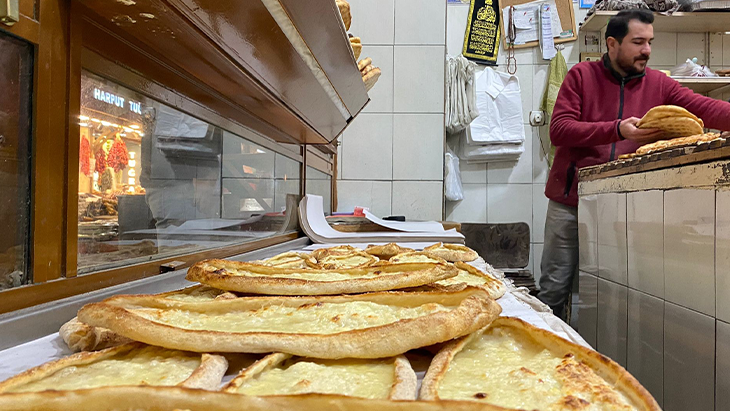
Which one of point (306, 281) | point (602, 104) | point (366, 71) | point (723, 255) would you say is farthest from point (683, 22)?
point (306, 281)

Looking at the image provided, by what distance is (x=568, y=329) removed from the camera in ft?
3.06

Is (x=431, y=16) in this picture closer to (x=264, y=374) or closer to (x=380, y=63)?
(x=380, y=63)

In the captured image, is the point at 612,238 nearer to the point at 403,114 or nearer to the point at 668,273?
the point at 668,273

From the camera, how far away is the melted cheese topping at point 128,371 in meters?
0.56

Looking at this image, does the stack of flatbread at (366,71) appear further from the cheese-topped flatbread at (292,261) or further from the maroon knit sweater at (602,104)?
the maroon knit sweater at (602,104)

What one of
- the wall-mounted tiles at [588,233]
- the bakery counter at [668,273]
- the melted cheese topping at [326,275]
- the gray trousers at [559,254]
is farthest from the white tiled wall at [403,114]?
the melted cheese topping at [326,275]

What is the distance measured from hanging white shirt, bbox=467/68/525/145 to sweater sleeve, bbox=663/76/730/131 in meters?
1.40

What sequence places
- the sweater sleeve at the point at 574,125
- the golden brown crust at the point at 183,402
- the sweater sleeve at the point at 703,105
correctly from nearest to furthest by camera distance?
the golden brown crust at the point at 183,402 → the sweater sleeve at the point at 574,125 → the sweater sleeve at the point at 703,105

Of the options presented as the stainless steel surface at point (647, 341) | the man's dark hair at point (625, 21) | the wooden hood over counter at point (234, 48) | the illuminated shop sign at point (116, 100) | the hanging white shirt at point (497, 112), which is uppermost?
the man's dark hair at point (625, 21)

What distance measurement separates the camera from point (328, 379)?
58 centimetres

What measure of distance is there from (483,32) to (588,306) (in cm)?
316

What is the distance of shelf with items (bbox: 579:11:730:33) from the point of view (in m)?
3.89

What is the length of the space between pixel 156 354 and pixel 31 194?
0.41 m

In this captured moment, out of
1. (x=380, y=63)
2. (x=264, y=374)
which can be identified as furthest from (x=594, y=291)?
(x=380, y=63)
